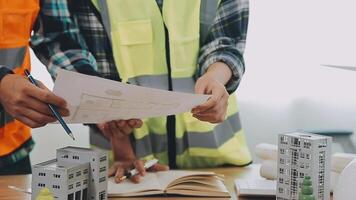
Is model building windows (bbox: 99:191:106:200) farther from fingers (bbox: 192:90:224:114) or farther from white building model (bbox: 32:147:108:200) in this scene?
fingers (bbox: 192:90:224:114)

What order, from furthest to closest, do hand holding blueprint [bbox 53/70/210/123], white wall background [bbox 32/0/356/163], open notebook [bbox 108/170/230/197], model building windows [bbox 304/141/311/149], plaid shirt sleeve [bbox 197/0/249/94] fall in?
white wall background [bbox 32/0/356/163] → plaid shirt sleeve [bbox 197/0/249/94] → open notebook [bbox 108/170/230/197] → model building windows [bbox 304/141/311/149] → hand holding blueprint [bbox 53/70/210/123]

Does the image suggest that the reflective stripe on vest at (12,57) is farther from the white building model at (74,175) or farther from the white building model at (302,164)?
the white building model at (302,164)

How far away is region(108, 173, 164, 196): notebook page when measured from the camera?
1282mm

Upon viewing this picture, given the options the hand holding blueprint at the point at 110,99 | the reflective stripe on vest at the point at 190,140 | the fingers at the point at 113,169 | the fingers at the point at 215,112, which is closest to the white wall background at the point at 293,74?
the reflective stripe on vest at the point at 190,140

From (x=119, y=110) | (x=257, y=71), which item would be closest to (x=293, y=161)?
(x=119, y=110)

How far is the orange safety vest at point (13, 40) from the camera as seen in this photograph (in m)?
1.58

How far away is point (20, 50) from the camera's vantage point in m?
1.61

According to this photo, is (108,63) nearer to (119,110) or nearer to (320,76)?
(119,110)

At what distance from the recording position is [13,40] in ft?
5.23

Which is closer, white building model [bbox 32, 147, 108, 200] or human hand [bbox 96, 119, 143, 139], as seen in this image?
white building model [bbox 32, 147, 108, 200]

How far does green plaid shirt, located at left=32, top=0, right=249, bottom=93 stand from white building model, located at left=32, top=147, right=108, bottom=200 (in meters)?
0.43

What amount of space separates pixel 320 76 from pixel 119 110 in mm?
1498

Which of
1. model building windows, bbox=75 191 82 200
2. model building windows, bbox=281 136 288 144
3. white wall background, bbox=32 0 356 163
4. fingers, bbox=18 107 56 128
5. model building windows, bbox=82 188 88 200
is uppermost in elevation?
fingers, bbox=18 107 56 128

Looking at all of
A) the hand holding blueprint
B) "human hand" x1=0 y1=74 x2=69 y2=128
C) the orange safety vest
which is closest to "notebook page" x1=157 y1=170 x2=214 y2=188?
the hand holding blueprint
